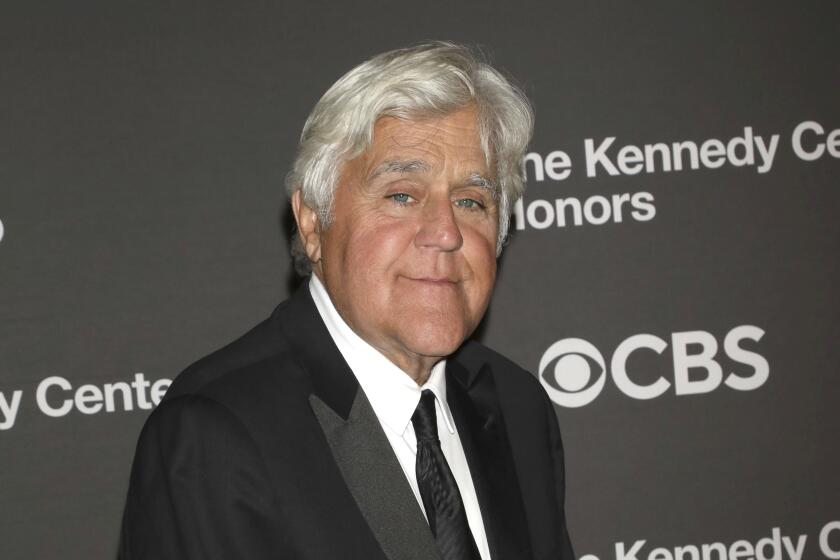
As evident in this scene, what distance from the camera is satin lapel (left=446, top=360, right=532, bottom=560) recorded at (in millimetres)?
1447

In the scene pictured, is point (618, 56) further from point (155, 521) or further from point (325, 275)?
point (155, 521)

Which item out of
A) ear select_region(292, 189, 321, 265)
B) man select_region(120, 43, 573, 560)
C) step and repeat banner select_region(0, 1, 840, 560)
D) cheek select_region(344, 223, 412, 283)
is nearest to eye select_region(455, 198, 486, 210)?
man select_region(120, 43, 573, 560)

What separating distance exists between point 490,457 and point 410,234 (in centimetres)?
43

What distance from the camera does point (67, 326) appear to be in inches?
83.0

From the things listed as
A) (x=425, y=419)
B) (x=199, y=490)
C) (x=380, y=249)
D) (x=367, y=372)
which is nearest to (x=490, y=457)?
(x=425, y=419)

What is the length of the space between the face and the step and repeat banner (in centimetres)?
87

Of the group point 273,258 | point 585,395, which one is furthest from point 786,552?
point 273,258

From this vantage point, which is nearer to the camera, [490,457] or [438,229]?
[438,229]

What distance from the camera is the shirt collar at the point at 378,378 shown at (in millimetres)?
1375

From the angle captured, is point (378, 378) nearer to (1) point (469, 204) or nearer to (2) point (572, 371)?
(1) point (469, 204)

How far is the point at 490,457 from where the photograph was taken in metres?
1.52

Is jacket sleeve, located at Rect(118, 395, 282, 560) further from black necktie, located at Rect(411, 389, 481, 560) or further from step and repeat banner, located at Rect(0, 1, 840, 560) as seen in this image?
step and repeat banner, located at Rect(0, 1, 840, 560)

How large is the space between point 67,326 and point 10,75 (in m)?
0.58

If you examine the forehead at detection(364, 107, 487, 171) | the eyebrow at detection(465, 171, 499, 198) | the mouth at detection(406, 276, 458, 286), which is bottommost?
the mouth at detection(406, 276, 458, 286)
